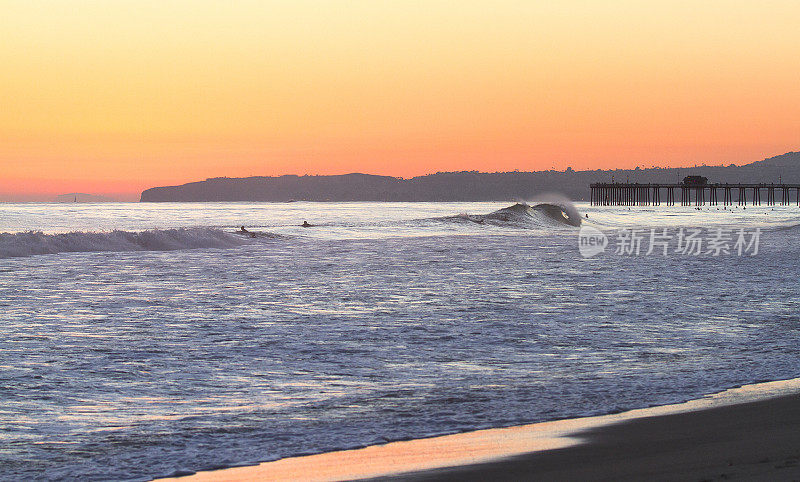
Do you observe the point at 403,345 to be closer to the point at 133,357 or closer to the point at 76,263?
the point at 133,357

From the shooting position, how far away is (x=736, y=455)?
18.0 feet

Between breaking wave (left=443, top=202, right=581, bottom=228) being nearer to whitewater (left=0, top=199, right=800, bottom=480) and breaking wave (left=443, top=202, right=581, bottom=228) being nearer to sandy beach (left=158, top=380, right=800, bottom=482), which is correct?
whitewater (left=0, top=199, right=800, bottom=480)

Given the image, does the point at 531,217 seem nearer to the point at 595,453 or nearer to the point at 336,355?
the point at 336,355

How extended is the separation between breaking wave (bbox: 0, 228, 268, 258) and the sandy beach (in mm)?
29703

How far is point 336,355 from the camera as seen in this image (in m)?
9.91

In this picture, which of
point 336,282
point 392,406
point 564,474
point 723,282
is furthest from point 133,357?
point 723,282

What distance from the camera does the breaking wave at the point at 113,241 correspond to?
1337 inches

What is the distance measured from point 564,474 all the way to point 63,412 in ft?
13.8

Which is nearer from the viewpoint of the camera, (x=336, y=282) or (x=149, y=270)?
(x=336, y=282)

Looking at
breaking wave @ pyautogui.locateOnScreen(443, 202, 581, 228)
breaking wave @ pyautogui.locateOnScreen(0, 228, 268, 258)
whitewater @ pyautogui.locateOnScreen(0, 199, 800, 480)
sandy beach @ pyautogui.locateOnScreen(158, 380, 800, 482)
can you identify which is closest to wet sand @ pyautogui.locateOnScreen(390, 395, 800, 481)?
sandy beach @ pyautogui.locateOnScreen(158, 380, 800, 482)

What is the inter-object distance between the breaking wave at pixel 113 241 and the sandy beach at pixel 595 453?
2970cm

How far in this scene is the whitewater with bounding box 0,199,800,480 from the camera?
21.1 ft

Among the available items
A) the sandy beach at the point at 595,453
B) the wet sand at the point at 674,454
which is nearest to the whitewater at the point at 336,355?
the sandy beach at the point at 595,453

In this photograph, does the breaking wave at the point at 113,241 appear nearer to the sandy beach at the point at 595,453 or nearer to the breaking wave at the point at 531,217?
the sandy beach at the point at 595,453
